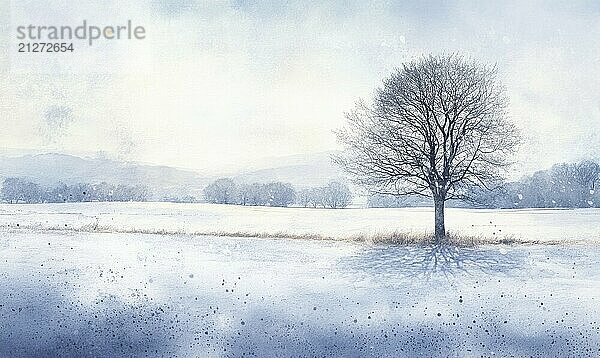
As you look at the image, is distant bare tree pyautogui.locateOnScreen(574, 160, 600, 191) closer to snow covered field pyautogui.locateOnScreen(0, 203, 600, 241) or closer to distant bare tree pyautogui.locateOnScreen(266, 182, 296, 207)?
snow covered field pyautogui.locateOnScreen(0, 203, 600, 241)

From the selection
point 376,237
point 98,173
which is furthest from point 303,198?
point 98,173

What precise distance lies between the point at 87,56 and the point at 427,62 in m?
1.70

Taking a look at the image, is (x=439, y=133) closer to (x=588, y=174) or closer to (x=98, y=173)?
(x=588, y=174)

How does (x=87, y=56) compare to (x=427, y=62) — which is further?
(x=87, y=56)

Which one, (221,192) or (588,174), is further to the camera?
(221,192)

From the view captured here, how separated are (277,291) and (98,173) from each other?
1.08 metres

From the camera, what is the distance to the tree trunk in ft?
10.1

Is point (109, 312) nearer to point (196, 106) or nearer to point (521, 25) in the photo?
point (196, 106)

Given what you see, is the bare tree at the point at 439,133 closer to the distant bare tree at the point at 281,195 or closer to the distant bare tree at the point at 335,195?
the distant bare tree at the point at 335,195

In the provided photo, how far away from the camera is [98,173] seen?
333cm

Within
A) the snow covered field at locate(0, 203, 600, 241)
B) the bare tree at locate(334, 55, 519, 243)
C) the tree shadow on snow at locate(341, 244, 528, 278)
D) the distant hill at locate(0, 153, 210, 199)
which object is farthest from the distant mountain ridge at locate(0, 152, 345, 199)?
the tree shadow on snow at locate(341, 244, 528, 278)

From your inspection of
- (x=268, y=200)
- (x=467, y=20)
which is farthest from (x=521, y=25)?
(x=268, y=200)

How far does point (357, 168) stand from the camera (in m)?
3.21

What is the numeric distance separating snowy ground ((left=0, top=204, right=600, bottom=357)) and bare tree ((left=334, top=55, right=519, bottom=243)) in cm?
15
